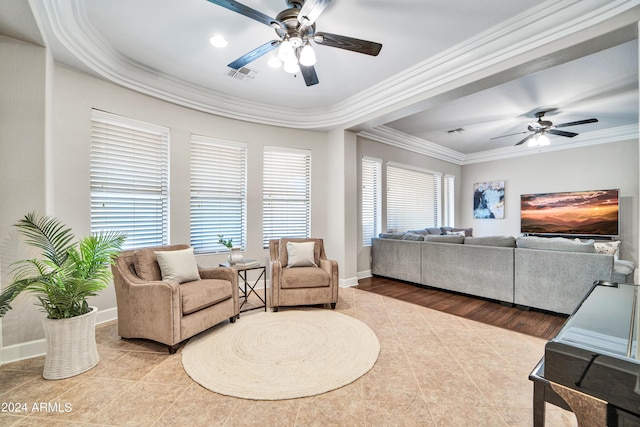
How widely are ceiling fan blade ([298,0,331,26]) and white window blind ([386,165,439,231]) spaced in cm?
A: 386

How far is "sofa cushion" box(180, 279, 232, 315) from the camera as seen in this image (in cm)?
247

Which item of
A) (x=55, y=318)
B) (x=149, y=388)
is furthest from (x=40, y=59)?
(x=149, y=388)

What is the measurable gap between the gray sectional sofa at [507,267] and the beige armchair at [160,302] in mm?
3112

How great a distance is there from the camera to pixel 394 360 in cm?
228

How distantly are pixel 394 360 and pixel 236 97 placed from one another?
3.85 meters

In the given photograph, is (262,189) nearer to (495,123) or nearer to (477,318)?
(477,318)

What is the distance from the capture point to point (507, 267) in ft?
11.7

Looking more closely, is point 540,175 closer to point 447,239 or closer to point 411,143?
point 411,143

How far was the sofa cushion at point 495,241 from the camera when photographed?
144 inches

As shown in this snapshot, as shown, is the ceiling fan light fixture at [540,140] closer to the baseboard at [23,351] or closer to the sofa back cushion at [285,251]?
the sofa back cushion at [285,251]

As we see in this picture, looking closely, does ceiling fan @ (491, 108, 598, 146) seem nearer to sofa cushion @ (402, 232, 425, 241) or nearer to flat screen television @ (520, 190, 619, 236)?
flat screen television @ (520, 190, 619, 236)

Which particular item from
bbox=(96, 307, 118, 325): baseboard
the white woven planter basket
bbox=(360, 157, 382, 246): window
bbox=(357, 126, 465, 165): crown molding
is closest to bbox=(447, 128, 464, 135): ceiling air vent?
bbox=(357, 126, 465, 165): crown molding

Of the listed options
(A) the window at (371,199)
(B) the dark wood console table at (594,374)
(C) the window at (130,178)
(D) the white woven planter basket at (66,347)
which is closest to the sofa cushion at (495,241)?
(A) the window at (371,199)

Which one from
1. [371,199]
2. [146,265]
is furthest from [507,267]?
[146,265]
